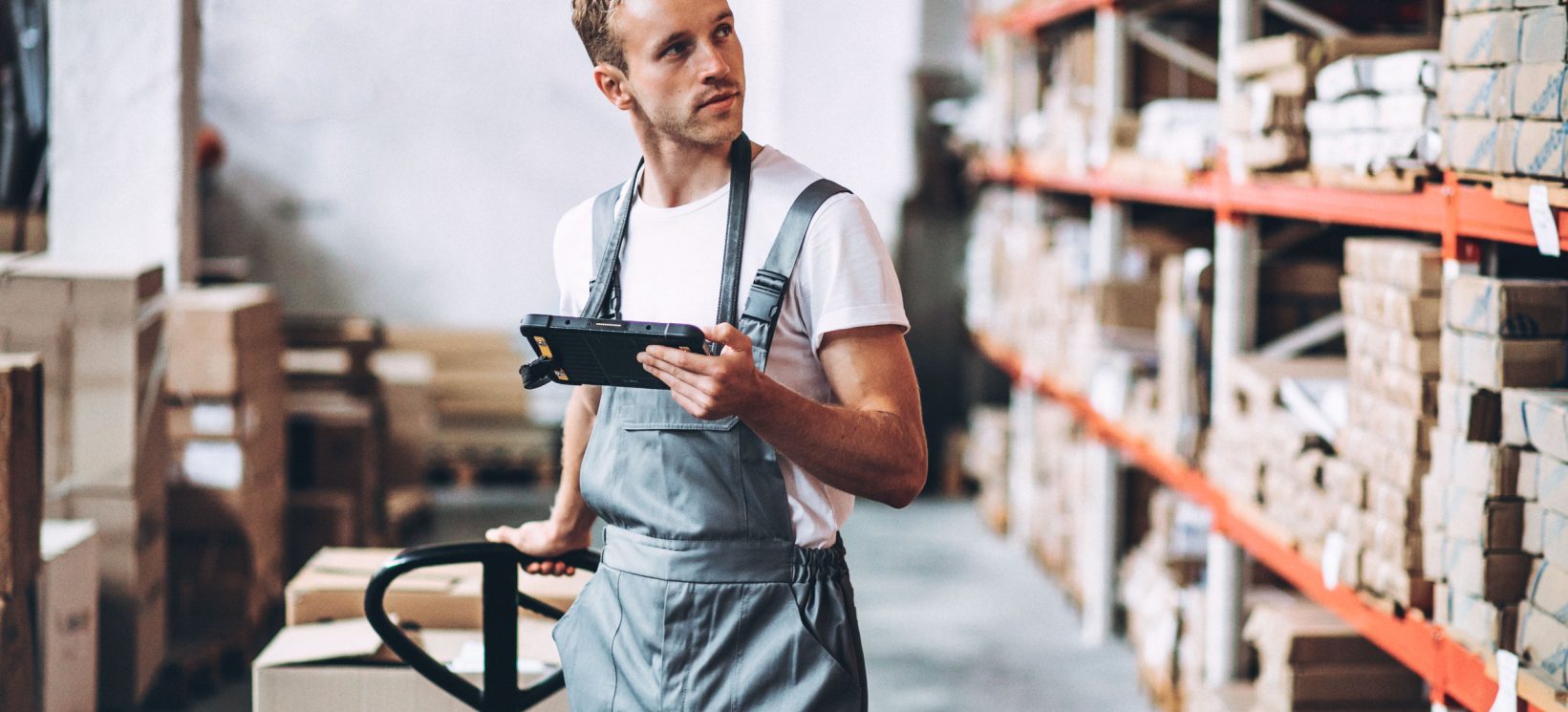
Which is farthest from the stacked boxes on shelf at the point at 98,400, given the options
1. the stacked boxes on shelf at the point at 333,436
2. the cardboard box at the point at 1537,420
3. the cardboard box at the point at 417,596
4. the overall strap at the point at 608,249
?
the cardboard box at the point at 1537,420

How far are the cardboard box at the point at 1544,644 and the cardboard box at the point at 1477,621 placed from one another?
0.09 feet

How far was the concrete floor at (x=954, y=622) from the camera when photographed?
5031mm

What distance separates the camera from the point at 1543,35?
243cm

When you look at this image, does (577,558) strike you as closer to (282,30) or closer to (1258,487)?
(1258,487)

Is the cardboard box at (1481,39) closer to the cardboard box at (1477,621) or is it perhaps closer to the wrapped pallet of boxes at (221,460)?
the cardboard box at (1477,621)

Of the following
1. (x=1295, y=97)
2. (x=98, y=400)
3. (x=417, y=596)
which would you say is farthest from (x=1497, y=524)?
(x=98, y=400)

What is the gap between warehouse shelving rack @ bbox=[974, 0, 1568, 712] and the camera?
2.79 m

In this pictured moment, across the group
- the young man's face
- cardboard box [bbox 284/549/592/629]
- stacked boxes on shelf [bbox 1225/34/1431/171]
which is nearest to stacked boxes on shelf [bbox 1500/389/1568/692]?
stacked boxes on shelf [bbox 1225/34/1431/171]

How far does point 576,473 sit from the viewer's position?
2.34 meters

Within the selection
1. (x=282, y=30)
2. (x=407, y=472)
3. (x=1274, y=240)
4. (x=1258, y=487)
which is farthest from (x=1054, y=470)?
(x=282, y=30)

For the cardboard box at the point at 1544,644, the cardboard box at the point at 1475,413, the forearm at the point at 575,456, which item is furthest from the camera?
the cardboard box at the point at 1475,413

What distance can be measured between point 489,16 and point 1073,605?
5.24 meters

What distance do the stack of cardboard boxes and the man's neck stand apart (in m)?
1.43

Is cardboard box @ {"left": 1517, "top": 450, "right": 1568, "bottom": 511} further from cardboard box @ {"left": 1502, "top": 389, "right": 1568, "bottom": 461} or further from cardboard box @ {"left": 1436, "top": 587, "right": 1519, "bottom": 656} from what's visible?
cardboard box @ {"left": 1436, "top": 587, "right": 1519, "bottom": 656}
